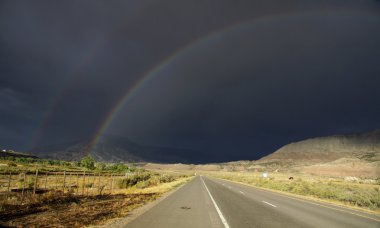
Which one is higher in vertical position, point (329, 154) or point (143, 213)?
point (329, 154)

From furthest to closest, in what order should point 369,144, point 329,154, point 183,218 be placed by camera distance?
point 329,154 < point 369,144 < point 183,218

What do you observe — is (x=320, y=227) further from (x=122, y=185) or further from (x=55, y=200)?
(x=122, y=185)

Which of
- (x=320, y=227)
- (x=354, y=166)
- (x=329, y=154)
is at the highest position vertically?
(x=329, y=154)

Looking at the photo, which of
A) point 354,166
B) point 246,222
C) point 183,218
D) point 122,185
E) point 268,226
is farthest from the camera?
point 354,166

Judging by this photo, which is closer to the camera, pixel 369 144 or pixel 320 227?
pixel 320 227

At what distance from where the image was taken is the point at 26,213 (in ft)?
47.2

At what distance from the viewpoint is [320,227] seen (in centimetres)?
1162

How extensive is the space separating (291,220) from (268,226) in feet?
7.32

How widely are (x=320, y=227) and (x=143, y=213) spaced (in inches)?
289

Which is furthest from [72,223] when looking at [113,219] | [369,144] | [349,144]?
[349,144]

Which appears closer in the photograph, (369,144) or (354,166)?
(354,166)

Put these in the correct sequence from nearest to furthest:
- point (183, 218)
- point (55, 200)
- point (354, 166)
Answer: point (183, 218)
point (55, 200)
point (354, 166)

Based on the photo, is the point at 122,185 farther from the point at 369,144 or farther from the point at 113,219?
the point at 369,144

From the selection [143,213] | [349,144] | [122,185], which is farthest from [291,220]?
[349,144]
